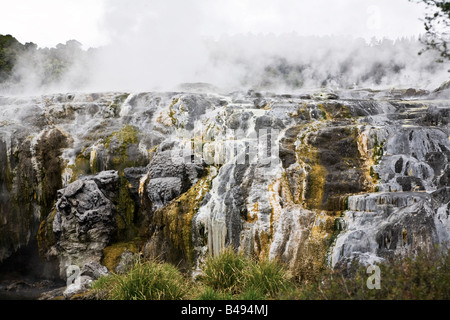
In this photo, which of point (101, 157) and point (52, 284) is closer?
point (52, 284)

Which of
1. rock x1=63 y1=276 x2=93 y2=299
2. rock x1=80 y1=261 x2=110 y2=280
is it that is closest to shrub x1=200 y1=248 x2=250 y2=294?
rock x1=63 y1=276 x2=93 y2=299

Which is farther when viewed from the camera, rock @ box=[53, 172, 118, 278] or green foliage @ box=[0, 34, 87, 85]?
green foliage @ box=[0, 34, 87, 85]

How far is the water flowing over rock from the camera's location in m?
8.34

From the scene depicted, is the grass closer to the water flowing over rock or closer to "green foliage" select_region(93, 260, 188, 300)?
"green foliage" select_region(93, 260, 188, 300)

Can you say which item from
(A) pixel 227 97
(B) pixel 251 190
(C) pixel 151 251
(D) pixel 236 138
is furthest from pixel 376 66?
(C) pixel 151 251

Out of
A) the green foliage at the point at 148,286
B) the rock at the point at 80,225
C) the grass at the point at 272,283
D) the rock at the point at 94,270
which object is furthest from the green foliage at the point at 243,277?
the rock at the point at 80,225

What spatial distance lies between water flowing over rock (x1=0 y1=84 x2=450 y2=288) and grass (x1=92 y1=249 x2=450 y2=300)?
139 cm

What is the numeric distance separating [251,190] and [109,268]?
450cm

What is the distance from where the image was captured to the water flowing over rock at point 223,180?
8.34 meters

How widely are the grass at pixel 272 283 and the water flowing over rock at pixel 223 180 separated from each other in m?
1.39

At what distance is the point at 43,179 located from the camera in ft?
41.7

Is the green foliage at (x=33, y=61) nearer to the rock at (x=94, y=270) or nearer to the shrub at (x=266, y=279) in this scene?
the rock at (x=94, y=270)

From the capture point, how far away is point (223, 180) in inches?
412

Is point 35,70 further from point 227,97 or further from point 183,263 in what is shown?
point 183,263
